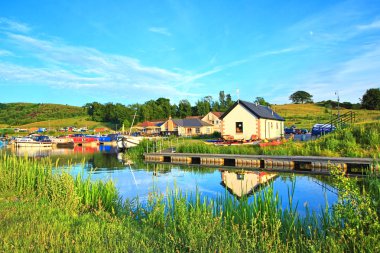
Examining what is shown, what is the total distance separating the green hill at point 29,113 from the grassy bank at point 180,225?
110 metres

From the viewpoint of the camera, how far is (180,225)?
19.6 feet

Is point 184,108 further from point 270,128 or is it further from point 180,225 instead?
point 180,225

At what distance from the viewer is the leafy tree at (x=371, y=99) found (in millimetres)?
73725

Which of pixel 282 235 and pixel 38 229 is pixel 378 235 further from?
pixel 38 229

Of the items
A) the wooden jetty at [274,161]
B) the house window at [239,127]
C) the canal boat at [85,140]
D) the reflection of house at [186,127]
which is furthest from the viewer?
the reflection of house at [186,127]

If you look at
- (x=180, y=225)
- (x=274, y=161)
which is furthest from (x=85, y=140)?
(x=180, y=225)

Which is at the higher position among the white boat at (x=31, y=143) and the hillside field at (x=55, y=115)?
the hillside field at (x=55, y=115)

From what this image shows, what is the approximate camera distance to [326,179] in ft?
53.0

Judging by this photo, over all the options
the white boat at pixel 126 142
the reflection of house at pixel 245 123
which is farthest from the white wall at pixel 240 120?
the white boat at pixel 126 142

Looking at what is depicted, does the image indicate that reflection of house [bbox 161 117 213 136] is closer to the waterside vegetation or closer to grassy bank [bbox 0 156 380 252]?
the waterside vegetation

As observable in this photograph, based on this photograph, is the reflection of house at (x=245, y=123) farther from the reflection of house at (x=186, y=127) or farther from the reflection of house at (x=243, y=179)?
the reflection of house at (x=186, y=127)

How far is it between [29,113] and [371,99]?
12121 cm

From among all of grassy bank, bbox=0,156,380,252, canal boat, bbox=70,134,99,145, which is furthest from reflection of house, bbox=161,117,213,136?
grassy bank, bbox=0,156,380,252

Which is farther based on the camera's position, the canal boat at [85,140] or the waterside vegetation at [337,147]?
the canal boat at [85,140]
